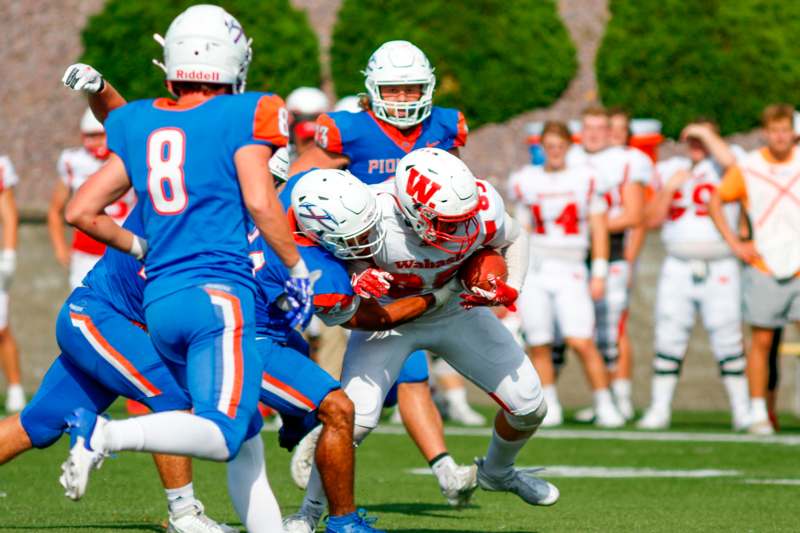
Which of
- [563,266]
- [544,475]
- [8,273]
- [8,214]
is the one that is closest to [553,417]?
[563,266]

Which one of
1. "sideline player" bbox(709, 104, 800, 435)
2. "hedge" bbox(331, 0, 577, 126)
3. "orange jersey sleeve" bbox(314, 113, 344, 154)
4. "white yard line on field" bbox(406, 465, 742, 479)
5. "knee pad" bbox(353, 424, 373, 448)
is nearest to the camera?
"knee pad" bbox(353, 424, 373, 448)

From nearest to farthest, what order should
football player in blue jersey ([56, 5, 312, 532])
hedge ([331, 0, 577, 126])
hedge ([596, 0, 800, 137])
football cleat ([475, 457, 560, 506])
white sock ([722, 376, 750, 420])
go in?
football player in blue jersey ([56, 5, 312, 532]), football cleat ([475, 457, 560, 506]), white sock ([722, 376, 750, 420]), hedge ([596, 0, 800, 137]), hedge ([331, 0, 577, 126])

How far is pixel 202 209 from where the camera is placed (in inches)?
191

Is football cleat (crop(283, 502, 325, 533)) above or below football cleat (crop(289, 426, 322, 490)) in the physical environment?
above

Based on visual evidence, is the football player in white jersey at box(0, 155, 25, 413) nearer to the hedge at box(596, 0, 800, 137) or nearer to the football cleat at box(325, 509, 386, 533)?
the football cleat at box(325, 509, 386, 533)

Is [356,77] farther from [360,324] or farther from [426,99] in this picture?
[360,324]

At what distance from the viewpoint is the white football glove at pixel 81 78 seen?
17.7ft

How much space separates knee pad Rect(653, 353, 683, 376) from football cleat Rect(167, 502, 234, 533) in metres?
5.55

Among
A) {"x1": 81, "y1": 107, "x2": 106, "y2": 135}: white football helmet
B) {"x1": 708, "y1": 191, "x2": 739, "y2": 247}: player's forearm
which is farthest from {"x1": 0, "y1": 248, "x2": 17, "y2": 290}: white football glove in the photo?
{"x1": 708, "y1": 191, "x2": 739, "y2": 247}: player's forearm

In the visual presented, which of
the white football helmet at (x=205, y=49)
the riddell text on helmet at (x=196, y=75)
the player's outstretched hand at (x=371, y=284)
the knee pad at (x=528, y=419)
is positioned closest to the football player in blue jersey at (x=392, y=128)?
the knee pad at (x=528, y=419)

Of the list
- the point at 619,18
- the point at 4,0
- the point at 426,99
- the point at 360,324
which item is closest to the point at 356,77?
the point at 619,18

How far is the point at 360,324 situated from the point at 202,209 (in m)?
0.94

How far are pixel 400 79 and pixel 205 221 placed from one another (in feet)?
5.70

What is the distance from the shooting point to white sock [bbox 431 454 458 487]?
6449 mm
